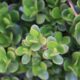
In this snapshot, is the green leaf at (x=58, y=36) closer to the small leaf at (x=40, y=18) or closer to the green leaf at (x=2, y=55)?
the small leaf at (x=40, y=18)

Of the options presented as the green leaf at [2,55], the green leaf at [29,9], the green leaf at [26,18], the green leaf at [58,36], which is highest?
the green leaf at [29,9]

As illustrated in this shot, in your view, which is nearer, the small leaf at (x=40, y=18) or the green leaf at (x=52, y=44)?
the green leaf at (x=52, y=44)

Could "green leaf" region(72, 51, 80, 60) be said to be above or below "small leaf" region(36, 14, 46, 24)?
below

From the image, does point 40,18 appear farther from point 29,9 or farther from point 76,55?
point 76,55

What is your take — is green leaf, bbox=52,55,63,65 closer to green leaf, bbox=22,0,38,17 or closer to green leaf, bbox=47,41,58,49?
green leaf, bbox=47,41,58,49

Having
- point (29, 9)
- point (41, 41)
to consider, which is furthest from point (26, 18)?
point (41, 41)

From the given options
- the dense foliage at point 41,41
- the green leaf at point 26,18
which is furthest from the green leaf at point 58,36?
the green leaf at point 26,18

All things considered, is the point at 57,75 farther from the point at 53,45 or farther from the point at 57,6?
the point at 57,6

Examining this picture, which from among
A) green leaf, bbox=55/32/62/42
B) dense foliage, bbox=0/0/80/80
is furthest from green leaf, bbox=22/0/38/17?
green leaf, bbox=55/32/62/42

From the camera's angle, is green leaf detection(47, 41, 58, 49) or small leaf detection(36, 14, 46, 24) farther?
small leaf detection(36, 14, 46, 24)

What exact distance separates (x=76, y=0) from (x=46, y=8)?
14cm

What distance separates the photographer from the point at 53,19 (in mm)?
1122

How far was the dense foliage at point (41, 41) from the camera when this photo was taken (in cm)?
102

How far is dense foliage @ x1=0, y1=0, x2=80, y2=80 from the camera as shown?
3.36ft
